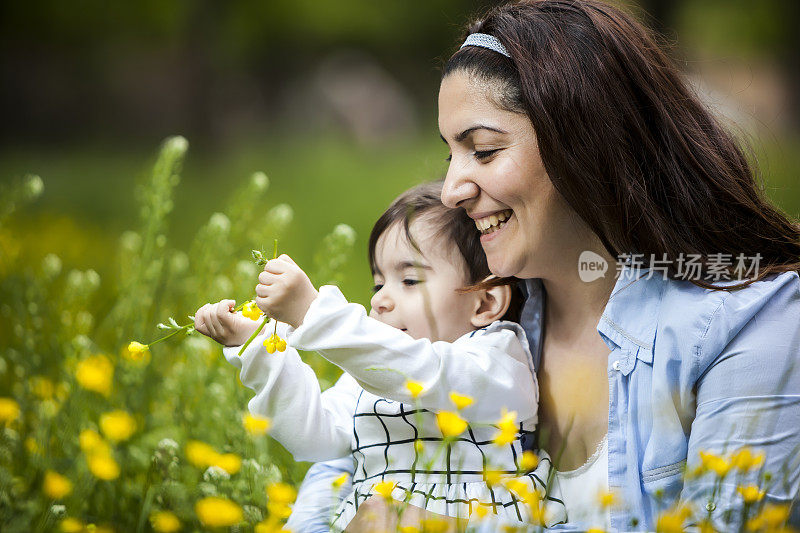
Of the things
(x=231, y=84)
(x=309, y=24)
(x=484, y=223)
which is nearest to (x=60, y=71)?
(x=231, y=84)

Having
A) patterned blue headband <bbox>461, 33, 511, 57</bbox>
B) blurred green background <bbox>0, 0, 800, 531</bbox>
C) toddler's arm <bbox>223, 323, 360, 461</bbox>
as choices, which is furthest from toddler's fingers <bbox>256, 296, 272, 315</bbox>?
patterned blue headband <bbox>461, 33, 511, 57</bbox>

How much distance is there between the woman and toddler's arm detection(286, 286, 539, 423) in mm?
192

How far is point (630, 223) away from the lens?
2020mm

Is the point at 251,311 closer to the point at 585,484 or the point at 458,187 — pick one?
the point at 458,187

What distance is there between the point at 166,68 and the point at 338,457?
49.7 feet

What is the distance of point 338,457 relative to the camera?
2242 mm

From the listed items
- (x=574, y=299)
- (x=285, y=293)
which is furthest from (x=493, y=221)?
(x=285, y=293)

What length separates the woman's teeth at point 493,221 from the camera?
2076mm

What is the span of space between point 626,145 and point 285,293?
32.8 inches

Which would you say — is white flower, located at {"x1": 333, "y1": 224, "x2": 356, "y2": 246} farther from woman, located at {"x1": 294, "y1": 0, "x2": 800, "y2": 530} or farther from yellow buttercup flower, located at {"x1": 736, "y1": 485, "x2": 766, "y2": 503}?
yellow buttercup flower, located at {"x1": 736, "y1": 485, "x2": 766, "y2": 503}

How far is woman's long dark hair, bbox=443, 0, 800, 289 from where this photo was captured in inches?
77.9

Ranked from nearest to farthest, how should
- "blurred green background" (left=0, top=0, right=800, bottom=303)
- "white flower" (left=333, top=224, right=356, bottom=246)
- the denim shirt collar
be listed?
the denim shirt collar < "white flower" (left=333, top=224, right=356, bottom=246) < "blurred green background" (left=0, top=0, right=800, bottom=303)

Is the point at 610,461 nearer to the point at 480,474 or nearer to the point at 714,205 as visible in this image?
the point at 480,474

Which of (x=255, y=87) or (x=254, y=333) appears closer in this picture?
(x=254, y=333)
